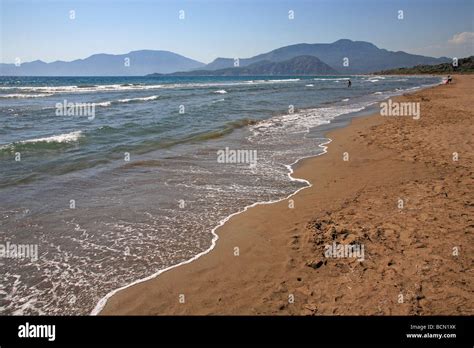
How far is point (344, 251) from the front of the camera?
5543 mm

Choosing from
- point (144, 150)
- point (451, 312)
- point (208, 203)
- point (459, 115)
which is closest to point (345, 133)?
point (459, 115)

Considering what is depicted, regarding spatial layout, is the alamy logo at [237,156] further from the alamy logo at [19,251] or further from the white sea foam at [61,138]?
the alamy logo at [19,251]

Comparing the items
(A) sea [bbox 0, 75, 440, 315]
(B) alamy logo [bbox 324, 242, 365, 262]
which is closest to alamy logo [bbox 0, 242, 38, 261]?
(A) sea [bbox 0, 75, 440, 315]

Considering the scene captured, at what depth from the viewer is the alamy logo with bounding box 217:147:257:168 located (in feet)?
39.7

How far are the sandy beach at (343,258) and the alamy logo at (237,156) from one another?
3.02 m

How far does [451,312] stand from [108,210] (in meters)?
6.65

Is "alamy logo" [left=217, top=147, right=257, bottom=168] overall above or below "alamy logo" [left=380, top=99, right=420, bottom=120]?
below

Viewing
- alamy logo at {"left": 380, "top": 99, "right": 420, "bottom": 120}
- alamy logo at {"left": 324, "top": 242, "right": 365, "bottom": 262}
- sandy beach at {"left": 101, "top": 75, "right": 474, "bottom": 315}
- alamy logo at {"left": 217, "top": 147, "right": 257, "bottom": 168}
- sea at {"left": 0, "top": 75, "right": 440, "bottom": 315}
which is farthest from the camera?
alamy logo at {"left": 380, "top": 99, "right": 420, "bottom": 120}

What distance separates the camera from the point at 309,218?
277 inches
